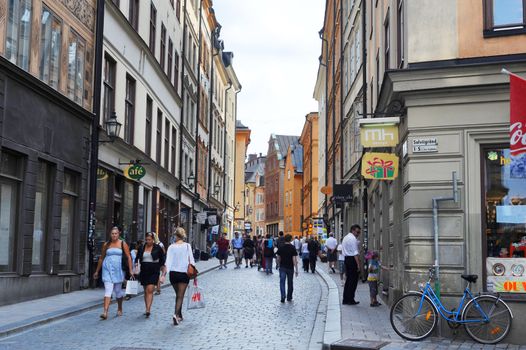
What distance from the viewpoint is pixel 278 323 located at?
1303 cm

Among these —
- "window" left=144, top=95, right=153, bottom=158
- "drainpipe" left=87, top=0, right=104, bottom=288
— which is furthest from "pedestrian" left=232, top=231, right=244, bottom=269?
"drainpipe" left=87, top=0, right=104, bottom=288

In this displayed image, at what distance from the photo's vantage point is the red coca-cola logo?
29.7 feet

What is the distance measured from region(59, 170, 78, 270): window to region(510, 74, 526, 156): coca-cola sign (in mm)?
12010

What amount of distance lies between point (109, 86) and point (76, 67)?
3.07 m

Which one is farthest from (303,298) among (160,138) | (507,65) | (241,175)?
→ (241,175)

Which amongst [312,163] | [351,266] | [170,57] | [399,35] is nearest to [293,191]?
[312,163]

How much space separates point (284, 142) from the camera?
11288cm

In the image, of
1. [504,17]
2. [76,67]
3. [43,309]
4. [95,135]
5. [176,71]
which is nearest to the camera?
[504,17]

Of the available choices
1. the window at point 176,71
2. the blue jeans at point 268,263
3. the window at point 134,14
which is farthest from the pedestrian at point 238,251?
the window at point 134,14

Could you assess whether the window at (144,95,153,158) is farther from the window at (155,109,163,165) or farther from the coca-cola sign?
the coca-cola sign

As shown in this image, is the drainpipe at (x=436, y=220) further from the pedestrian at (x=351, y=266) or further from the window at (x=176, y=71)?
the window at (x=176, y=71)

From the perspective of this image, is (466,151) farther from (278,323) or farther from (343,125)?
(343,125)

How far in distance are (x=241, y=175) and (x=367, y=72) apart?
59918 mm

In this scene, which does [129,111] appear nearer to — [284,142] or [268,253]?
[268,253]
